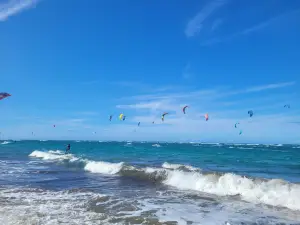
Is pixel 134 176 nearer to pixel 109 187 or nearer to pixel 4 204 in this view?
pixel 109 187

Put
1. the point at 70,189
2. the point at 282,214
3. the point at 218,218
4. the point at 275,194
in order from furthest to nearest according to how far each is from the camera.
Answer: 1. the point at 70,189
2. the point at 275,194
3. the point at 282,214
4. the point at 218,218

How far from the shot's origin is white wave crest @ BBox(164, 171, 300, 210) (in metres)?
12.9

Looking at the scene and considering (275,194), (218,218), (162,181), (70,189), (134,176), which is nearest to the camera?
(218,218)

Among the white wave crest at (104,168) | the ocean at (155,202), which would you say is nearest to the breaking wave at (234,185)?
the ocean at (155,202)

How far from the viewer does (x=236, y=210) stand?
1146cm

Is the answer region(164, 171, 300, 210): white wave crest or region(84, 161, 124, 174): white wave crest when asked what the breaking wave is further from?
region(84, 161, 124, 174): white wave crest

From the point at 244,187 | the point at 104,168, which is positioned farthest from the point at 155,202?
the point at 104,168

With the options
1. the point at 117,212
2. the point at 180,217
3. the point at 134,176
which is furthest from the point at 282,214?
the point at 134,176

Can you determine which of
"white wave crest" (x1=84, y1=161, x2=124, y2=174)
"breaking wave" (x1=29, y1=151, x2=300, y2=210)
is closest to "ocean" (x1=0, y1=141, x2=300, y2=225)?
"breaking wave" (x1=29, y1=151, x2=300, y2=210)

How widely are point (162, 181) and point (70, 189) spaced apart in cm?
634

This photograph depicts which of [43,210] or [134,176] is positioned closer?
[43,210]

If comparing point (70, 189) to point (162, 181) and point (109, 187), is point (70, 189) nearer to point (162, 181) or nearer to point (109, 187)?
point (109, 187)

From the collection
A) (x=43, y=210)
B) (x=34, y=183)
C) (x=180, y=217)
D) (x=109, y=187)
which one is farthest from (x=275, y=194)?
(x=34, y=183)

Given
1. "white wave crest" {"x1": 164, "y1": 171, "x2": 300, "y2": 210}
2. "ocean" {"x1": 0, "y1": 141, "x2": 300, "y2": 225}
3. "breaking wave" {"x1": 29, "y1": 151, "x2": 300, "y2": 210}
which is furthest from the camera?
"breaking wave" {"x1": 29, "y1": 151, "x2": 300, "y2": 210}
